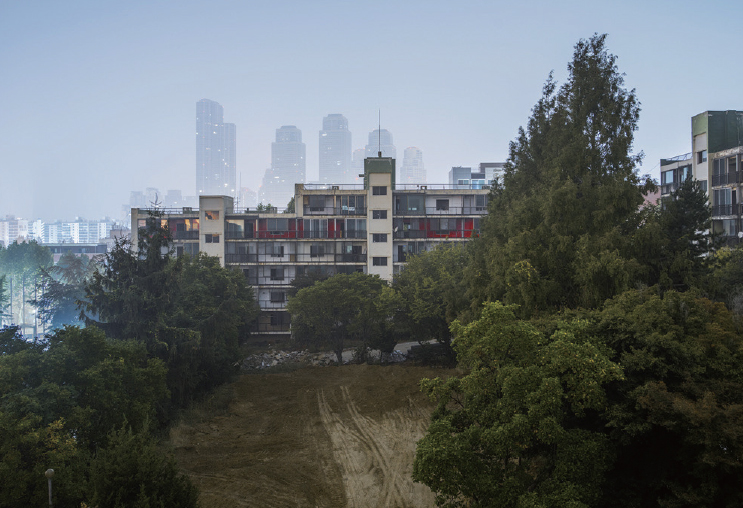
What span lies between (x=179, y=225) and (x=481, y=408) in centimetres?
5144

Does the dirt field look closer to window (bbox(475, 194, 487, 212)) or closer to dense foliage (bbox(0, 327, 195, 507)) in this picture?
dense foliage (bbox(0, 327, 195, 507))

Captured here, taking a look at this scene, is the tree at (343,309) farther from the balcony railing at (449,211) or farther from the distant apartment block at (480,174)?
the distant apartment block at (480,174)

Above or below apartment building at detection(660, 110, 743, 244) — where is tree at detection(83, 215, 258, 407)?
below

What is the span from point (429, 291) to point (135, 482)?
2834 centimetres

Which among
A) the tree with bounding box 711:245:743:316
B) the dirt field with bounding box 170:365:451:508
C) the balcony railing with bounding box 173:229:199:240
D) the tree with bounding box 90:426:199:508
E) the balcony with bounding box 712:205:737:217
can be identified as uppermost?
the balcony with bounding box 712:205:737:217

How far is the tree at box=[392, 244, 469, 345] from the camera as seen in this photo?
38.3m

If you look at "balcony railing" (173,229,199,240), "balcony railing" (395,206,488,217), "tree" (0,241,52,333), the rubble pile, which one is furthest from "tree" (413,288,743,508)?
"tree" (0,241,52,333)

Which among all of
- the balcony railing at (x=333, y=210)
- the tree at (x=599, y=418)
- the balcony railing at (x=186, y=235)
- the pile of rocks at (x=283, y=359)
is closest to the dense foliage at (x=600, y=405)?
the tree at (x=599, y=418)

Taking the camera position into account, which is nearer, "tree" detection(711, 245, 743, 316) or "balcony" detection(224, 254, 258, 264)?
"tree" detection(711, 245, 743, 316)

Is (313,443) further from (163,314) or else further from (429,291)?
(429,291)

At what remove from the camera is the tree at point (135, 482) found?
→ 13.1 m

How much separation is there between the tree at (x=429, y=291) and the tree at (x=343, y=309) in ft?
4.77

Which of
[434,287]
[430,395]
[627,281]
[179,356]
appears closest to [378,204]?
[434,287]

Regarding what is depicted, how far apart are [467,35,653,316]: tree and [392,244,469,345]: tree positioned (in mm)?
11717
